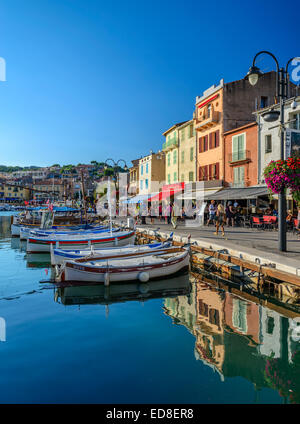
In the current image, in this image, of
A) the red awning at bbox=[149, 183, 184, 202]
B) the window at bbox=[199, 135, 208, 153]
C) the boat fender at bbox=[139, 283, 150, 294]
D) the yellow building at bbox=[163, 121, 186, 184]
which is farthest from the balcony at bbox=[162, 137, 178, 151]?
the boat fender at bbox=[139, 283, 150, 294]

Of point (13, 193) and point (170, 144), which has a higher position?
point (13, 193)

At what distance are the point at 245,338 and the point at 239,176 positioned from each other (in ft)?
73.1

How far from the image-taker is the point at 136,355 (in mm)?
7113

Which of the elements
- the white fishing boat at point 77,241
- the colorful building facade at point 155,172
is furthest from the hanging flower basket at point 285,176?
the colorful building facade at point 155,172

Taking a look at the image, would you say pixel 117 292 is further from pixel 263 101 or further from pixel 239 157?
pixel 263 101

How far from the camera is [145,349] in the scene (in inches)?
293

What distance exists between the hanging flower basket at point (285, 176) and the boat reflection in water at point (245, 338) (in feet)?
13.2

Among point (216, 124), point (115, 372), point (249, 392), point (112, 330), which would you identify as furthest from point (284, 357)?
point (216, 124)

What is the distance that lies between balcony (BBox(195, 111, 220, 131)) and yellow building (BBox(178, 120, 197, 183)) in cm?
222

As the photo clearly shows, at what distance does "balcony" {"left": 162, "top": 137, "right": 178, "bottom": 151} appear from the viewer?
41.9 m

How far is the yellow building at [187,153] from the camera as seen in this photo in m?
37.0

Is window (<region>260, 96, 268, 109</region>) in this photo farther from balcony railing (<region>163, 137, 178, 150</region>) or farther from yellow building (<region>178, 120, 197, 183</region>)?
balcony railing (<region>163, 137, 178, 150</region>)

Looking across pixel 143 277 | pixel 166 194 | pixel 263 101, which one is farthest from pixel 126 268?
pixel 263 101

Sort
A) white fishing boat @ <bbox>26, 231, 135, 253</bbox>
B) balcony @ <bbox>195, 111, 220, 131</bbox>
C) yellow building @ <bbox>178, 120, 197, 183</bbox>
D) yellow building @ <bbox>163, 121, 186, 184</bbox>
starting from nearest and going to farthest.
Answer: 1. white fishing boat @ <bbox>26, 231, 135, 253</bbox>
2. balcony @ <bbox>195, 111, 220, 131</bbox>
3. yellow building @ <bbox>178, 120, 197, 183</bbox>
4. yellow building @ <bbox>163, 121, 186, 184</bbox>
